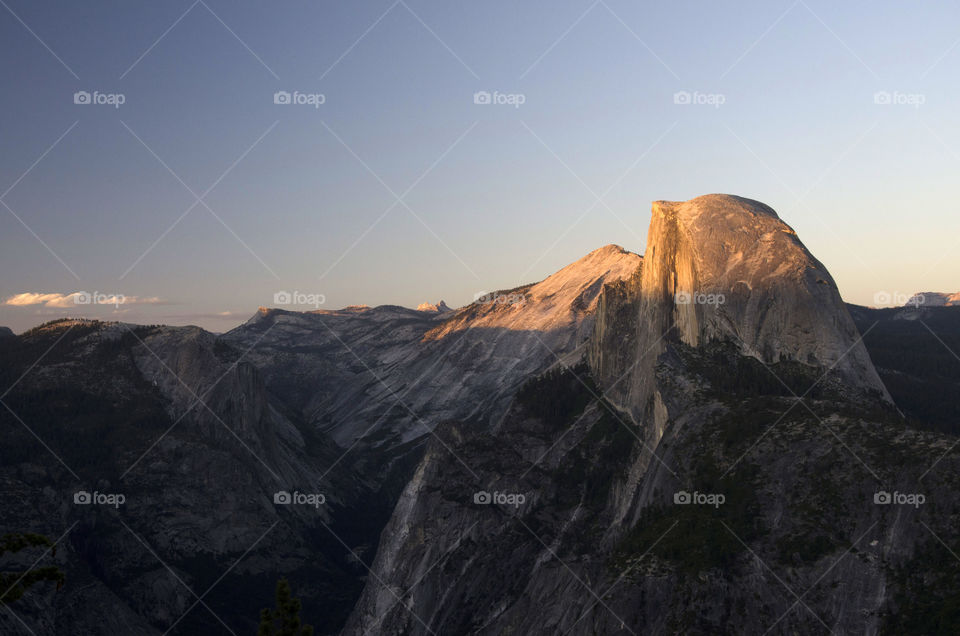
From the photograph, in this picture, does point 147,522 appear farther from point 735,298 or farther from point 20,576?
point 20,576

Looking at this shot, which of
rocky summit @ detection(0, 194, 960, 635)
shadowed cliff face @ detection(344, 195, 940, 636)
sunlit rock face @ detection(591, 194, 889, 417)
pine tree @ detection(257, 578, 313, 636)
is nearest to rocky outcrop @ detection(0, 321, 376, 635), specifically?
rocky summit @ detection(0, 194, 960, 635)

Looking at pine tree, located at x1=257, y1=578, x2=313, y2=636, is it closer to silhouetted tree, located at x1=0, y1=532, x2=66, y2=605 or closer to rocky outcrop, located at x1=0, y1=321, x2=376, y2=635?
silhouetted tree, located at x1=0, y1=532, x2=66, y2=605

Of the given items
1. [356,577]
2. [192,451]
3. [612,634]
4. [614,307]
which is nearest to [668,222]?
[614,307]

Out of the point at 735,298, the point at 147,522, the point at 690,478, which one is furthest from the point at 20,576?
the point at 147,522

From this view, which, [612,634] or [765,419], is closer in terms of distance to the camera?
[612,634]

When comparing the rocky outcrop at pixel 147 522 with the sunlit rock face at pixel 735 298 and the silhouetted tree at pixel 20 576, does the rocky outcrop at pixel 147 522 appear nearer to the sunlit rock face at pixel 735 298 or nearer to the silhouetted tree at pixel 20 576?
the sunlit rock face at pixel 735 298

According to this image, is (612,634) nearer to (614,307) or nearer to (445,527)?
(445,527)
